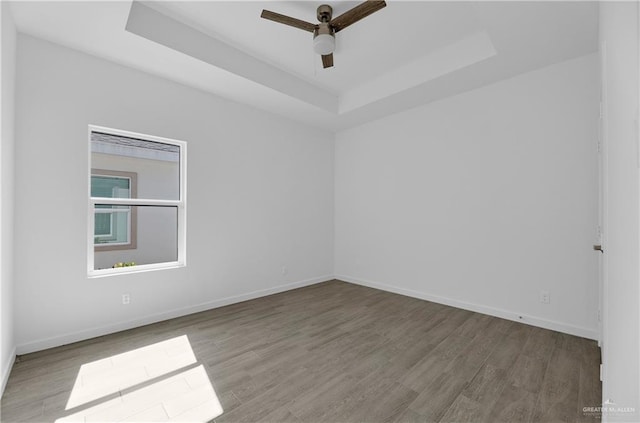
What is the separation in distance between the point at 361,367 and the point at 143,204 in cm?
293

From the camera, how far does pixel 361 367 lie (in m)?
2.33

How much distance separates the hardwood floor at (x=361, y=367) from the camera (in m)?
1.82

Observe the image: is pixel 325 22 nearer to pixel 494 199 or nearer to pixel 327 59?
pixel 327 59

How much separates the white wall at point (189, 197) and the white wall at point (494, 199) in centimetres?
131

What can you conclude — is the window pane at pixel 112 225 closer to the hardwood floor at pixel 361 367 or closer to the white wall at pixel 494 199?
the hardwood floor at pixel 361 367

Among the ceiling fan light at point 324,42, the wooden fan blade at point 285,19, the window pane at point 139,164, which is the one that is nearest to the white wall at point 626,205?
the ceiling fan light at point 324,42

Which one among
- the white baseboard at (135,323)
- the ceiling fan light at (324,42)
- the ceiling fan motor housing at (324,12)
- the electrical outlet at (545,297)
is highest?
the ceiling fan motor housing at (324,12)

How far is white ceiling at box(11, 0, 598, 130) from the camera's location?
2.41 metres

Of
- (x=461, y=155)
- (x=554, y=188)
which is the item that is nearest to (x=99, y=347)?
(x=461, y=155)

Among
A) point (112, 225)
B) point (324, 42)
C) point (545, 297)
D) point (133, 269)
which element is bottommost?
point (545, 297)

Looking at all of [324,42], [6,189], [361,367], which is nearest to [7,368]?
[6,189]

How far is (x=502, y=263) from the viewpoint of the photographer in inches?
135

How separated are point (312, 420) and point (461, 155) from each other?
11.3 feet

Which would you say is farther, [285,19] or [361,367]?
[285,19]
